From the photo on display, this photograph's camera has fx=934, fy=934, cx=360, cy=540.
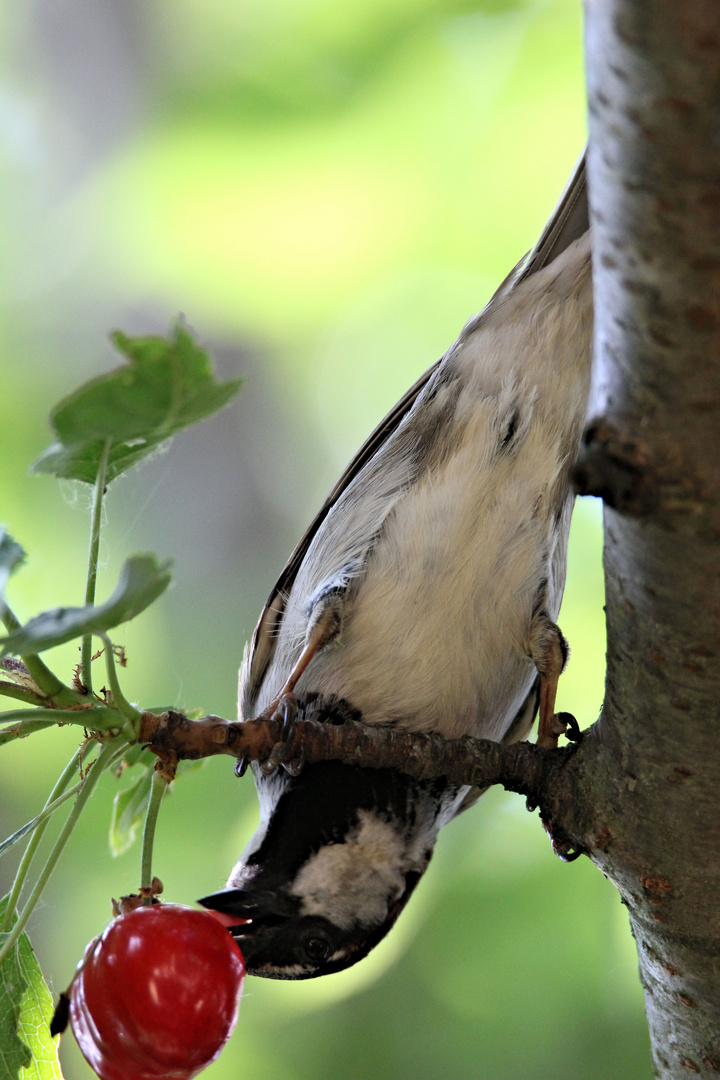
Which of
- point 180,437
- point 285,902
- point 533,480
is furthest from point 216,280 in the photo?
point 285,902

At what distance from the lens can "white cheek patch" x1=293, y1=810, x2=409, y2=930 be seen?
1.74 m

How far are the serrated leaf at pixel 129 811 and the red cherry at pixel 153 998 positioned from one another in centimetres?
44

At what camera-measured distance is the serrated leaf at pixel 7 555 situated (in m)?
1.07

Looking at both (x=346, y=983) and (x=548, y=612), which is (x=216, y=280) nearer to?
(x=548, y=612)

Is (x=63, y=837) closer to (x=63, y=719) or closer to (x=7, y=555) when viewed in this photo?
(x=63, y=719)

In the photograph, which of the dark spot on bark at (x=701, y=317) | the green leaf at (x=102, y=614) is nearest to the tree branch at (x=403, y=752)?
the green leaf at (x=102, y=614)

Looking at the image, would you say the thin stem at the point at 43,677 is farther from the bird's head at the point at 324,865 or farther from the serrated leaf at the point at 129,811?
the bird's head at the point at 324,865

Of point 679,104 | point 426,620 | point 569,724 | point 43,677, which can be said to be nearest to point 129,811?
point 43,677

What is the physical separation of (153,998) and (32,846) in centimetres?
24

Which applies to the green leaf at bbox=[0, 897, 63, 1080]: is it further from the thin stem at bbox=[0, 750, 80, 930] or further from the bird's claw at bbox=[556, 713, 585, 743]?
the bird's claw at bbox=[556, 713, 585, 743]

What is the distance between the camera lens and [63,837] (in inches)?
44.8

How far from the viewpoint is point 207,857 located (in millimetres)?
2895

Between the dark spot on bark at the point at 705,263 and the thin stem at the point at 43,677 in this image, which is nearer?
the dark spot on bark at the point at 705,263

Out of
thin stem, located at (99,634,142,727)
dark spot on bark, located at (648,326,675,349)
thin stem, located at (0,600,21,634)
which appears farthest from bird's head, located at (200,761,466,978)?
dark spot on bark, located at (648,326,675,349)
